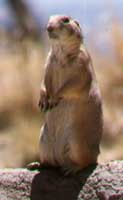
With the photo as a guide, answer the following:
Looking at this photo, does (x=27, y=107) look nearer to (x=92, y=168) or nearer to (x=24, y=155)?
(x=24, y=155)

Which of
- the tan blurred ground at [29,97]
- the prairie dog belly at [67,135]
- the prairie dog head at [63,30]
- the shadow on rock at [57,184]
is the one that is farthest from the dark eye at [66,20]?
the tan blurred ground at [29,97]

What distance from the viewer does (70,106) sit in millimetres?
5191

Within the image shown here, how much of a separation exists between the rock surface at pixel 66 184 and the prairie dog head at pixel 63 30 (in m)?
0.71

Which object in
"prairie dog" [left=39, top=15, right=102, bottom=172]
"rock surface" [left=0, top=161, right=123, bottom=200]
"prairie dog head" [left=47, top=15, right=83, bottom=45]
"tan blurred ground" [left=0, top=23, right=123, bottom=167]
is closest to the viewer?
"prairie dog head" [left=47, top=15, right=83, bottom=45]

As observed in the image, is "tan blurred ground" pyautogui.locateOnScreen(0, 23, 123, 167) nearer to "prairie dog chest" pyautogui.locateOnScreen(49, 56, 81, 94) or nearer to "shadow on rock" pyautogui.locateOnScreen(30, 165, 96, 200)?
"shadow on rock" pyautogui.locateOnScreen(30, 165, 96, 200)

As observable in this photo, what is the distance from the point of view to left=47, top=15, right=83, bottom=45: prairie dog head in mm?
4965

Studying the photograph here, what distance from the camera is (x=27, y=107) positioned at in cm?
928

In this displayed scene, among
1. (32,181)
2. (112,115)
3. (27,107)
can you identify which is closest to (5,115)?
(27,107)

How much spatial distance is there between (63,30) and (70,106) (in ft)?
1.37

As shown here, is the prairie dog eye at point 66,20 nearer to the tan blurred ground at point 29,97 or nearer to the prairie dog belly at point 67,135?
the prairie dog belly at point 67,135

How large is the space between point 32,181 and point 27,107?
3.93 m

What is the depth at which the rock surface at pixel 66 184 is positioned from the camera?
528 cm

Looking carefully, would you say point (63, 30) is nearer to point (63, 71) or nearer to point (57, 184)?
point (63, 71)

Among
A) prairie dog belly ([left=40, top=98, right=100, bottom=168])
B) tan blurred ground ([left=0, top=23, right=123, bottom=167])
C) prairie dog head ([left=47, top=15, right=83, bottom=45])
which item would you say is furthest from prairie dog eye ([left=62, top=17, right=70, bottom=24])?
tan blurred ground ([left=0, top=23, right=123, bottom=167])
